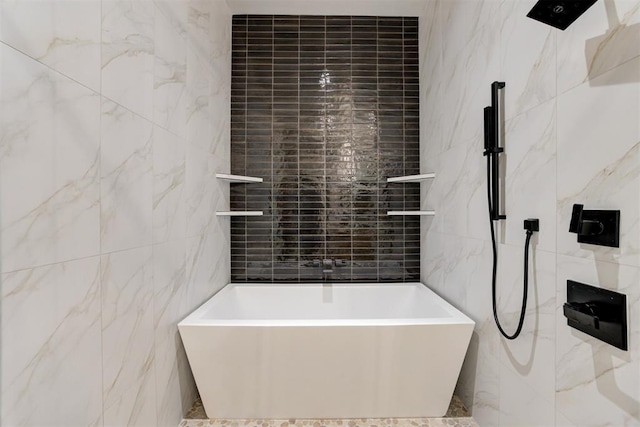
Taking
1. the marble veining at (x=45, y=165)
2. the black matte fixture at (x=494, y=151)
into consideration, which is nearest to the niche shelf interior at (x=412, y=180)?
the black matte fixture at (x=494, y=151)

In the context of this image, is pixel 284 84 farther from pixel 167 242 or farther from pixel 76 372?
pixel 76 372

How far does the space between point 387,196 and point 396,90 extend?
0.92 meters

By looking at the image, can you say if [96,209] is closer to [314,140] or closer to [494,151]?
[494,151]

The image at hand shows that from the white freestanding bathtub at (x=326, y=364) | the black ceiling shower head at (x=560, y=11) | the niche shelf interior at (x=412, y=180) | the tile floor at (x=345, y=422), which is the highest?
the black ceiling shower head at (x=560, y=11)

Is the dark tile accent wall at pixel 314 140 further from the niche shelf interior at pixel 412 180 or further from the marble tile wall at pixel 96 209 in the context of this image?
the marble tile wall at pixel 96 209

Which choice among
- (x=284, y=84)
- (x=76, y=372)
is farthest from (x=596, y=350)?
(x=284, y=84)

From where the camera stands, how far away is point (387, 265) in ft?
8.75

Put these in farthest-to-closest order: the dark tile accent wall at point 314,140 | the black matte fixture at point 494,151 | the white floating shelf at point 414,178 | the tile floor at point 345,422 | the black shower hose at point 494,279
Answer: the dark tile accent wall at point 314,140 → the white floating shelf at point 414,178 → the tile floor at point 345,422 → the black matte fixture at point 494,151 → the black shower hose at point 494,279

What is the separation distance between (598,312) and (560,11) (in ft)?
3.15

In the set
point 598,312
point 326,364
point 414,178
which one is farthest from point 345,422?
point 414,178

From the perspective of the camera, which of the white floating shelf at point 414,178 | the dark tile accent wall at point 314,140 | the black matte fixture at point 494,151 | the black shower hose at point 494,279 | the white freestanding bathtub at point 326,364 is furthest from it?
the dark tile accent wall at point 314,140

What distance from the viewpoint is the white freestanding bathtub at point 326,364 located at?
5.25ft

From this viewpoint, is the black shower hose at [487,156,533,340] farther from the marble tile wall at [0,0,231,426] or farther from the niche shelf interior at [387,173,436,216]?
the marble tile wall at [0,0,231,426]

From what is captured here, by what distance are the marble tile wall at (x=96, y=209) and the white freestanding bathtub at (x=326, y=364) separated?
233 mm
